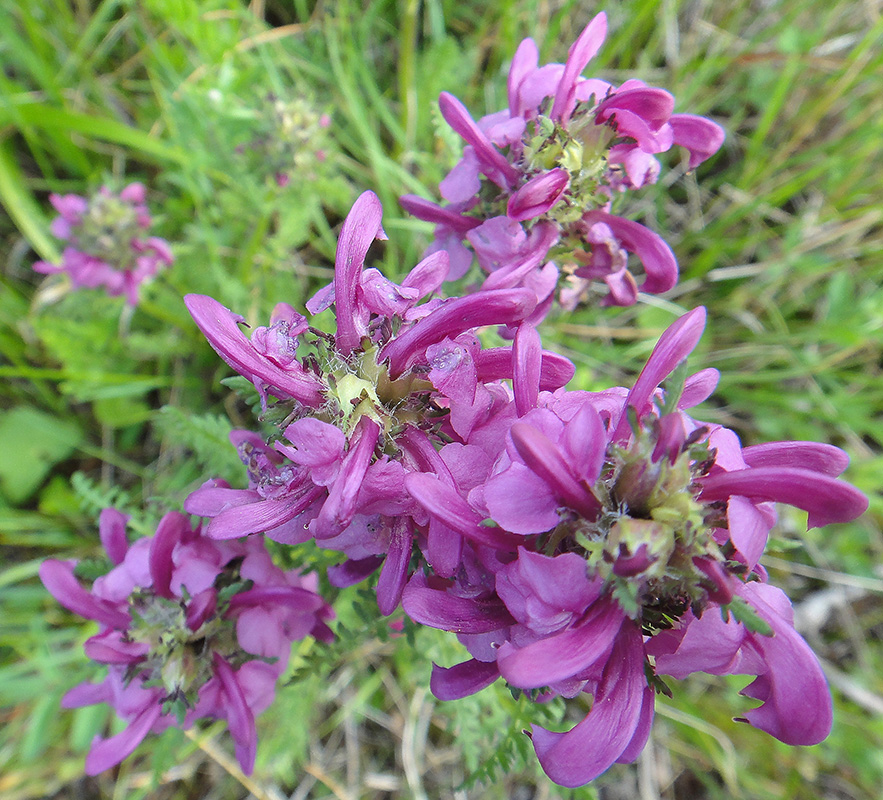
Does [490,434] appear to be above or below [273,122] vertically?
below

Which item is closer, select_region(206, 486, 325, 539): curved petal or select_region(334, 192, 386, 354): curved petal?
select_region(206, 486, 325, 539): curved petal

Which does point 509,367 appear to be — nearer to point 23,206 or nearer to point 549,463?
point 549,463

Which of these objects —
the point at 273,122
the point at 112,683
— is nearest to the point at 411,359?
the point at 112,683

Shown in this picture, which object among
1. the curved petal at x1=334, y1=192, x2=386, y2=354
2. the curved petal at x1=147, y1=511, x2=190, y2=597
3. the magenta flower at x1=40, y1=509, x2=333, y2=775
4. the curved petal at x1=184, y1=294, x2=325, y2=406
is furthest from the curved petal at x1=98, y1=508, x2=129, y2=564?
the curved petal at x1=334, y1=192, x2=386, y2=354

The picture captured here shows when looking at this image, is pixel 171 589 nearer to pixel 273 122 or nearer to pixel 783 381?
pixel 273 122

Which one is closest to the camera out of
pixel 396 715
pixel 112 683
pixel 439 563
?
pixel 439 563

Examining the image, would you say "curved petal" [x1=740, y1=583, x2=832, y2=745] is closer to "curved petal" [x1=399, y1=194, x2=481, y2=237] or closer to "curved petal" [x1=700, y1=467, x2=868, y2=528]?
"curved petal" [x1=700, y1=467, x2=868, y2=528]

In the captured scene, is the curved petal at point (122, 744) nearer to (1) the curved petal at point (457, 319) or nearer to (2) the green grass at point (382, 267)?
(1) the curved petal at point (457, 319)
